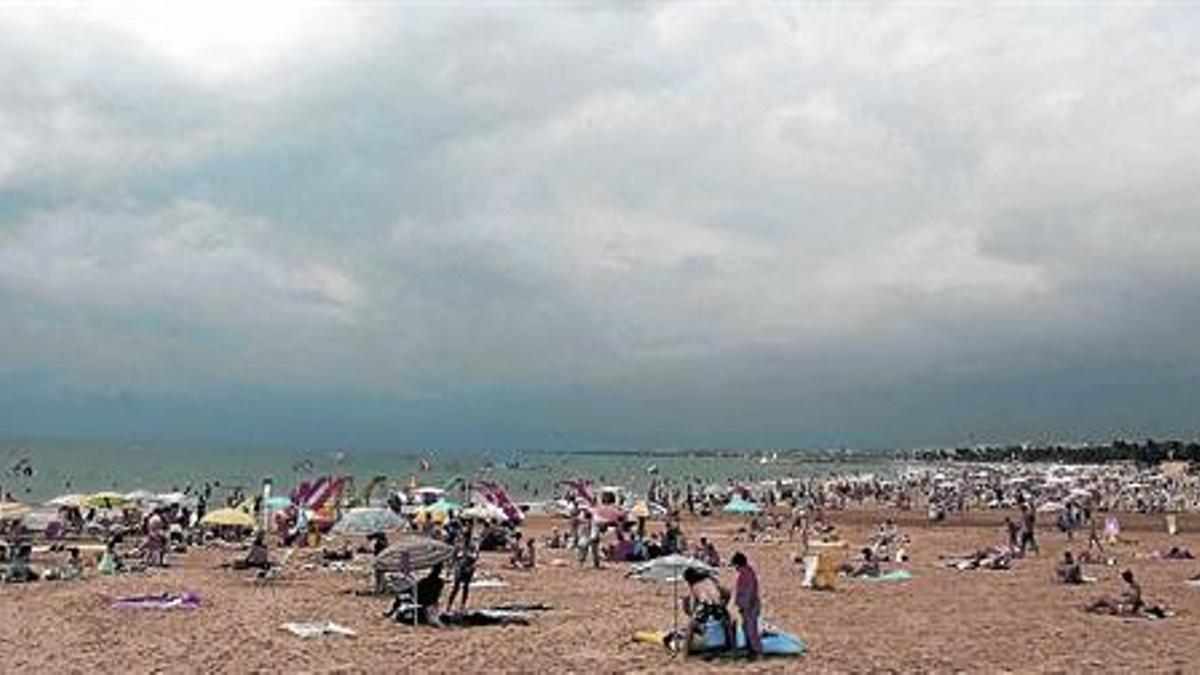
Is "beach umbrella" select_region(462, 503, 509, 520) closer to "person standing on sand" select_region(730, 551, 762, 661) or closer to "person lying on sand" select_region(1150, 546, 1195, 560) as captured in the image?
"person lying on sand" select_region(1150, 546, 1195, 560)

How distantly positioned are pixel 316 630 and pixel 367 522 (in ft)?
22.3

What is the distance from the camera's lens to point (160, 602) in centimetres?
1994

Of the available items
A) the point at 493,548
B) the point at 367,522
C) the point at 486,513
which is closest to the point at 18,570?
the point at 367,522

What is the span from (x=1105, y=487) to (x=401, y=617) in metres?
59.7

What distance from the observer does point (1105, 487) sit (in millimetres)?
68938

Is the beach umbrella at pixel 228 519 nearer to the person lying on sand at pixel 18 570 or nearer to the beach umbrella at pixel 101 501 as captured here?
the person lying on sand at pixel 18 570

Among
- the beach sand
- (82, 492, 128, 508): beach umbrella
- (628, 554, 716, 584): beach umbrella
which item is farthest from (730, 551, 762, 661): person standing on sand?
(82, 492, 128, 508): beach umbrella

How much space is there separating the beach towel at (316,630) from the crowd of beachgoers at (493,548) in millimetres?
62

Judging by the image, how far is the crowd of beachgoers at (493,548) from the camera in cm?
1695

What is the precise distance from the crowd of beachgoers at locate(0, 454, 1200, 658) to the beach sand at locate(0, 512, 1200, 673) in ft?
1.77

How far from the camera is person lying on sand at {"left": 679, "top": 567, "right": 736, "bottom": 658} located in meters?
15.1

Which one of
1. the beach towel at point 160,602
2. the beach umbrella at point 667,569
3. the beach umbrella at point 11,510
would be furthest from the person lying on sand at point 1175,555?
the beach umbrella at point 11,510

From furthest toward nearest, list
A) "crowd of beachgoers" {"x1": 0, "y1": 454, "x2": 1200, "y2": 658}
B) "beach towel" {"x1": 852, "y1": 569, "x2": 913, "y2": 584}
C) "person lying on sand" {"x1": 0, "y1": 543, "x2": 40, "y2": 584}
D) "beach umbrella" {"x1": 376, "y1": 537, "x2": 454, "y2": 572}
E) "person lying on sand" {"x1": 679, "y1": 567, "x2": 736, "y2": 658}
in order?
"beach towel" {"x1": 852, "y1": 569, "x2": 913, "y2": 584} → "person lying on sand" {"x1": 0, "y1": 543, "x2": 40, "y2": 584} → "beach umbrella" {"x1": 376, "y1": 537, "x2": 454, "y2": 572} → "crowd of beachgoers" {"x1": 0, "y1": 454, "x2": 1200, "y2": 658} → "person lying on sand" {"x1": 679, "y1": 567, "x2": 736, "y2": 658}

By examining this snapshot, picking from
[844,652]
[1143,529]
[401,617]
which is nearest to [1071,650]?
[844,652]
